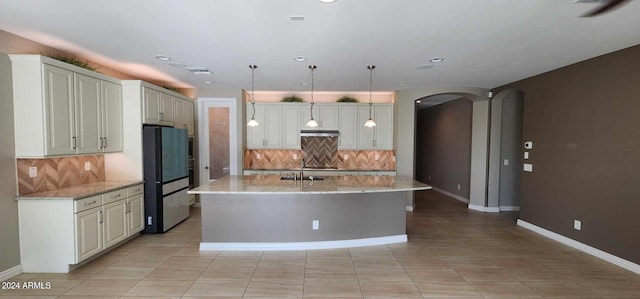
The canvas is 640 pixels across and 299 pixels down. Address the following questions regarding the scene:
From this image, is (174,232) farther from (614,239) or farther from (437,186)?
(437,186)

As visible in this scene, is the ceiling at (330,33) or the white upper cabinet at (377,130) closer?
the ceiling at (330,33)

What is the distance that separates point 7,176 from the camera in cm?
296

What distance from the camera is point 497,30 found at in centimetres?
282

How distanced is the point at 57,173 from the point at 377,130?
5.49 metres

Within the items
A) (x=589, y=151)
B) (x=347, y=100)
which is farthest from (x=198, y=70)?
(x=589, y=151)

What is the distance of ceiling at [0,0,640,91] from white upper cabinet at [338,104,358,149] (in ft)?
6.23

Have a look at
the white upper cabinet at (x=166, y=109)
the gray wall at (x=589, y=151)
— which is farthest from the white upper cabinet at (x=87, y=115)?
the gray wall at (x=589, y=151)

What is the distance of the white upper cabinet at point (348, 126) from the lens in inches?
253

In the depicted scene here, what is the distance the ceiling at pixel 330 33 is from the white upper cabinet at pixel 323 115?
1.83 m

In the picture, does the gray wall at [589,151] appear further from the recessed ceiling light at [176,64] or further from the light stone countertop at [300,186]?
the recessed ceiling light at [176,64]

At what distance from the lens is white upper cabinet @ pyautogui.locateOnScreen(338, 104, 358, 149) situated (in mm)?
6426

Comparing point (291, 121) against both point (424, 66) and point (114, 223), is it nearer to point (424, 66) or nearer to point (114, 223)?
point (424, 66)

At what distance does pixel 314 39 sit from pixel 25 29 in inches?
118

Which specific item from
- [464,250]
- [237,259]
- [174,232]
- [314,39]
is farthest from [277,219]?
[464,250]
